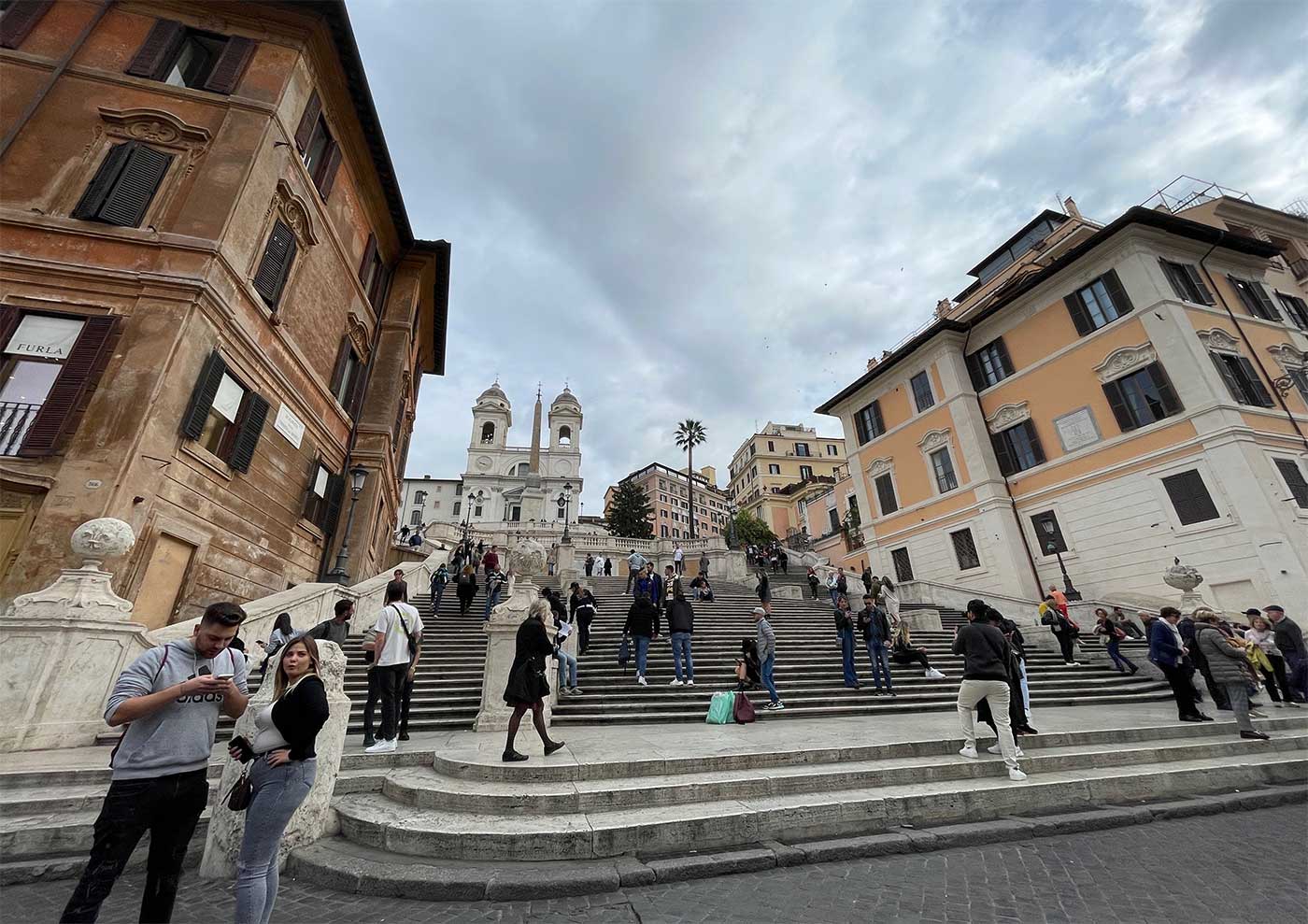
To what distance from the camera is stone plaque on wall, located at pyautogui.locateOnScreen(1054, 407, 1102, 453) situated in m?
18.0

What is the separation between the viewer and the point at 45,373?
8.92m

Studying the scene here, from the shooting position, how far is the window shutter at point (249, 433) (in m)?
10.9

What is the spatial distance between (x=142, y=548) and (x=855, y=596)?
20.2 meters

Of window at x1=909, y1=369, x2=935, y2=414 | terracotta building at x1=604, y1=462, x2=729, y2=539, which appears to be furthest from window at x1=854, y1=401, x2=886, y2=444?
terracotta building at x1=604, y1=462, x2=729, y2=539

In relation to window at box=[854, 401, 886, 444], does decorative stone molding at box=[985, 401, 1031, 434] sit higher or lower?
lower

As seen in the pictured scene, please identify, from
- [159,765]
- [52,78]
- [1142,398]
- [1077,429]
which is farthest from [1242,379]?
[52,78]

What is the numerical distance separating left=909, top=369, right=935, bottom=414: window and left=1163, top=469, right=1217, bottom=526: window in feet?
29.7

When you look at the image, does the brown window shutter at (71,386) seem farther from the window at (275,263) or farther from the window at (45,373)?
the window at (275,263)

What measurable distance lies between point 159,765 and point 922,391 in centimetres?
2669

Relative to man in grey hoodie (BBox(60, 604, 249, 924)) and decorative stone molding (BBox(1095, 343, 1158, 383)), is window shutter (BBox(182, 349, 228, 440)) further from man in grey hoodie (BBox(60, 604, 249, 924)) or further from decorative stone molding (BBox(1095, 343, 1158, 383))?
decorative stone molding (BBox(1095, 343, 1158, 383))

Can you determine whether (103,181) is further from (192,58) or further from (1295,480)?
(1295,480)

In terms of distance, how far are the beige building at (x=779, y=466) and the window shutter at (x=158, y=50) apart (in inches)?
2078

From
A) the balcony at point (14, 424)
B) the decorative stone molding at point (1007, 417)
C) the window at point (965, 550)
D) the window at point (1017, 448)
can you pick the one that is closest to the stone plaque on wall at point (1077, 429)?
the window at point (1017, 448)

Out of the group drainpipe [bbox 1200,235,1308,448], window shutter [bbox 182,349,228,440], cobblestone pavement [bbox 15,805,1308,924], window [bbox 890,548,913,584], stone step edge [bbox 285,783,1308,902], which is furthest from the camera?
window [bbox 890,548,913,584]
